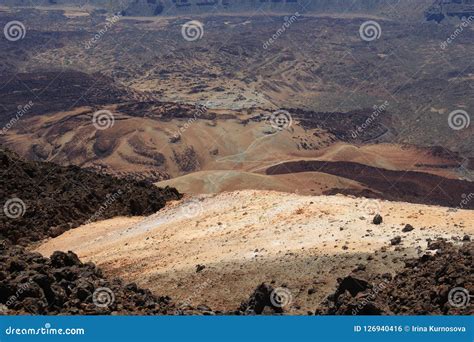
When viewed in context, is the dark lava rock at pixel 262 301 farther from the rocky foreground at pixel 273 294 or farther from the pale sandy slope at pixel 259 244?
the pale sandy slope at pixel 259 244

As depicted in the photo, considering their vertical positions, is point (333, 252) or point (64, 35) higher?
point (64, 35)

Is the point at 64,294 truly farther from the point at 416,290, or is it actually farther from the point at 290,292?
the point at 416,290

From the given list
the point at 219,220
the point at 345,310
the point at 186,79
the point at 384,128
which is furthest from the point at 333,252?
the point at 186,79

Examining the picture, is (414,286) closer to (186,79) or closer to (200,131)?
(200,131)

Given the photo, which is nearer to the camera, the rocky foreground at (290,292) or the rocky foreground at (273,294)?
the rocky foreground at (273,294)

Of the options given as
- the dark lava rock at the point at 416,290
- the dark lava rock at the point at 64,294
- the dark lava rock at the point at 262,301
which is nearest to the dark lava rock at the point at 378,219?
the dark lava rock at the point at 416,290


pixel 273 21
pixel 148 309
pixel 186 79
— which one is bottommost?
pixel 148 309

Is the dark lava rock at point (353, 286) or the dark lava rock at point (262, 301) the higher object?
the dark lava rock at point (353, 286)

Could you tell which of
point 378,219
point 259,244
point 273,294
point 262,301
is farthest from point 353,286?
point 259,244
